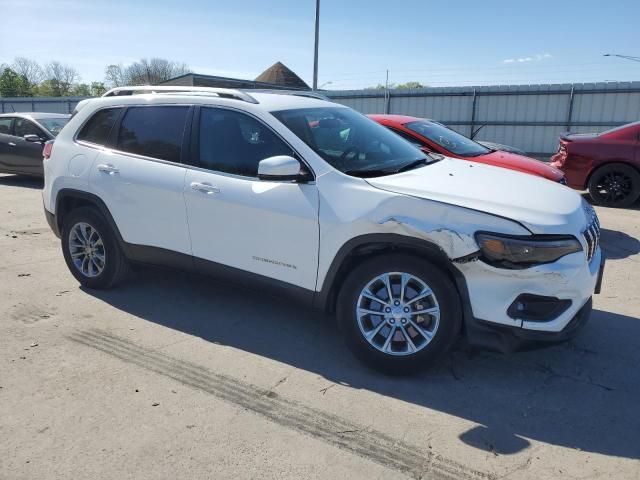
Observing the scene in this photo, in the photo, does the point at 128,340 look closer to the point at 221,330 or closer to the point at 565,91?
the point at 221,330

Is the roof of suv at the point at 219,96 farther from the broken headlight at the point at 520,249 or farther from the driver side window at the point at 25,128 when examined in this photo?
the driver side window at the point at 25,128

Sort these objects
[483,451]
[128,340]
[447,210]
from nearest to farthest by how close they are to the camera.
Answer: [483,451]
[447,210]
[128,340]

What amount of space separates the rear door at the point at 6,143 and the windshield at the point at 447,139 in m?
8.75

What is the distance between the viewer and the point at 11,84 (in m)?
72.6

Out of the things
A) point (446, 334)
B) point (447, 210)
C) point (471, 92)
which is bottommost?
point (446, 334)

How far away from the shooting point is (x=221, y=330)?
4.25m

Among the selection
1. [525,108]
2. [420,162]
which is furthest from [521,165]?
[525,108]

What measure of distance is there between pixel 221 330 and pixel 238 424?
1332mm

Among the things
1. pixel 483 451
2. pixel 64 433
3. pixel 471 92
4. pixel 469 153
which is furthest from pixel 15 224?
pixel 471 92

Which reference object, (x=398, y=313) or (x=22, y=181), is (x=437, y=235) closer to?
(x=398, y=313)

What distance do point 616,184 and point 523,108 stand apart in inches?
444

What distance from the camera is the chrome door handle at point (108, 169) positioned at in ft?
15.1

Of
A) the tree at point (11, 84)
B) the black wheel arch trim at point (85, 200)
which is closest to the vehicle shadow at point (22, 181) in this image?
the black wheel arch trim at point (85, 200)

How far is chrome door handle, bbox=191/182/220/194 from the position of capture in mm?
4012
